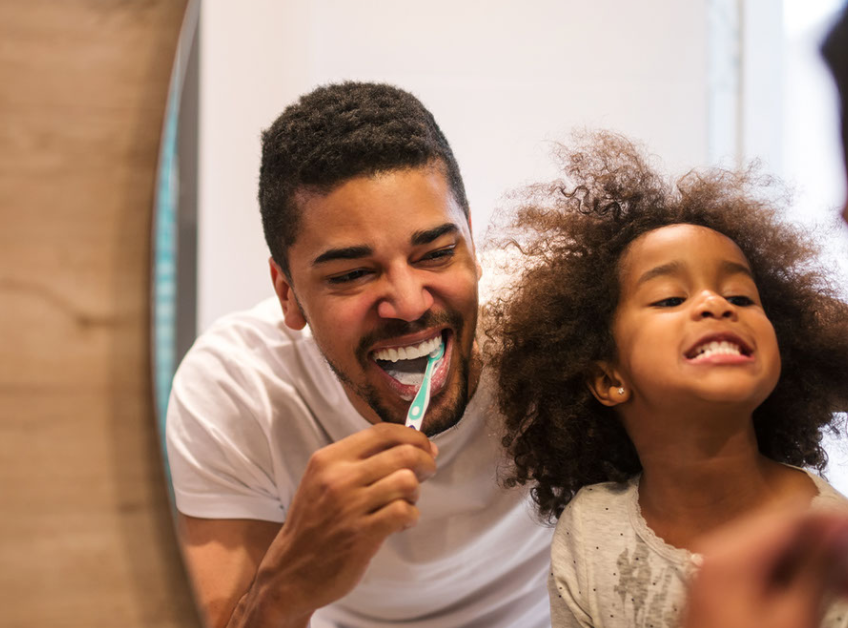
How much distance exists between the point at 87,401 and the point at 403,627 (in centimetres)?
28

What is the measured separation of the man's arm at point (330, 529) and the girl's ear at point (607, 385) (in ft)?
0.44

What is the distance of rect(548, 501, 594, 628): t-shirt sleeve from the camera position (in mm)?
517

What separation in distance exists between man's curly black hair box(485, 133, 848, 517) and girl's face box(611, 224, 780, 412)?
2 cm

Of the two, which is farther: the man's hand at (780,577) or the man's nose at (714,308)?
the man's nose at (714,308)

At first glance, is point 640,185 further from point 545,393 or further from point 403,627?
point 403,627

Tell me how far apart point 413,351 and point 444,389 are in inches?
1.4

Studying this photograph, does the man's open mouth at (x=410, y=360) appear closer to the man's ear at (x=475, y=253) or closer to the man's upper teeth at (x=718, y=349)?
the man's ear at (x=475, y=253)

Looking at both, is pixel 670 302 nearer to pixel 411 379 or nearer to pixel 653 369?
pixel 653 369

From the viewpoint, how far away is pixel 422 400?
53cm

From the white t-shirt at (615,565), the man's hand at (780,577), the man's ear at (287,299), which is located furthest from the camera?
the man's ear at (287,299)

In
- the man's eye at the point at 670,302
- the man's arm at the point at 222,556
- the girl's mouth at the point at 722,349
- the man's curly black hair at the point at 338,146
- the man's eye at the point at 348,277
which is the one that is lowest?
the man's arm at the point at 222,556

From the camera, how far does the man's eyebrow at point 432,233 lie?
0.54 m

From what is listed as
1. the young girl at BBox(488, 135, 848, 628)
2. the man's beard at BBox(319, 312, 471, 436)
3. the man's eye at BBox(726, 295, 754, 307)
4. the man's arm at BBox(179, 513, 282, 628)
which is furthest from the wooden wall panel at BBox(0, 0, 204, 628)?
the man's eye at BBox(726, 295, 754, 307)

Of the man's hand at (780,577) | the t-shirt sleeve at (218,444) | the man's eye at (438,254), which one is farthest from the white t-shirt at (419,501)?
the man's hand at (780,577)
